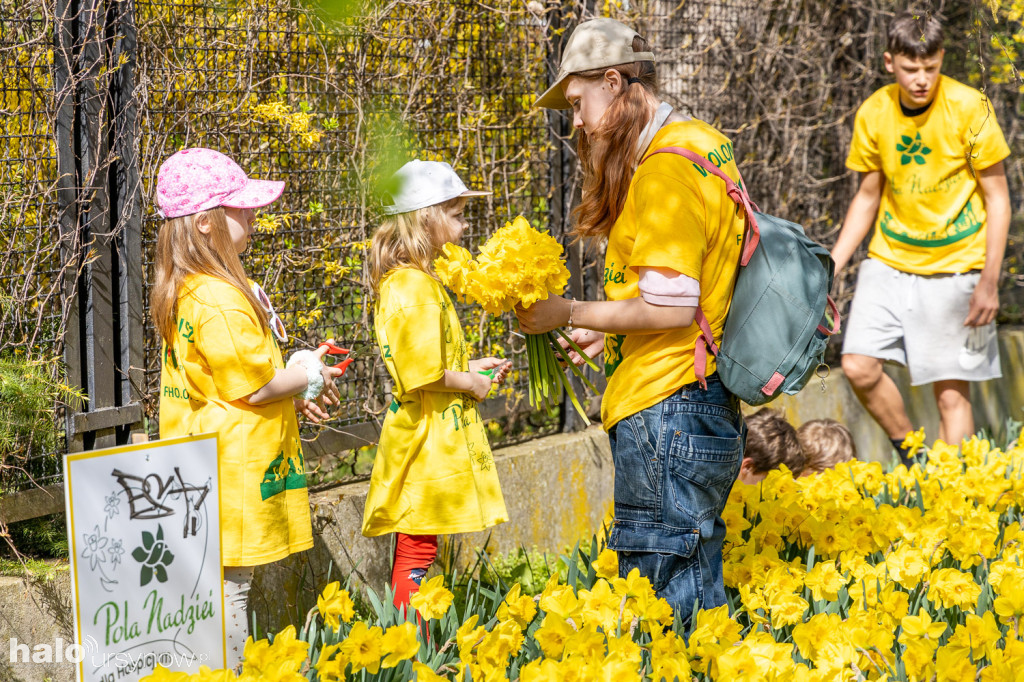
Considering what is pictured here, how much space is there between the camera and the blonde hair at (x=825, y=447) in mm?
4246

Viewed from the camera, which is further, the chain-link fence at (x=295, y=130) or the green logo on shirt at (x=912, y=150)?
the green logo on shirt at (x=912, y=150)

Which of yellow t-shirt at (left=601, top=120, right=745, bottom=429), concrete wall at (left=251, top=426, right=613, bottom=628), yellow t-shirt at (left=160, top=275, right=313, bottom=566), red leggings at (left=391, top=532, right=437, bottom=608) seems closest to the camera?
yellow t-shirt at (left=601, top=120, right=745, bottom=429)

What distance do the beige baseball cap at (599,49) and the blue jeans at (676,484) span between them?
0.78m

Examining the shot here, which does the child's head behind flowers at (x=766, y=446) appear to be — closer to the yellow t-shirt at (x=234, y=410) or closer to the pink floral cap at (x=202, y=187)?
the yellow t-shirt at (x=234, y=410)

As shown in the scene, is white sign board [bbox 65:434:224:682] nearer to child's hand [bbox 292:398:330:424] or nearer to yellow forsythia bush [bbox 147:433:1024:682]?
yellow forsythia bush [bbox 147:433:1024:682]

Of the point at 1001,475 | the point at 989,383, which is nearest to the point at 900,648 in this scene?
the point at 1001,475

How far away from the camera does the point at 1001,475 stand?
364 centimetres

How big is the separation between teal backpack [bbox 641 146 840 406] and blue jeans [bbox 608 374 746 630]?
0.24 feet

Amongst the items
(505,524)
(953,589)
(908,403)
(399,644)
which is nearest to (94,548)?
(399,644)

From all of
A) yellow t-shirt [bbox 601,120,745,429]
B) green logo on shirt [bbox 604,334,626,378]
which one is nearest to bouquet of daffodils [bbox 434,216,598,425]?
yellow t-shirt [bbox 601,120,745,429]

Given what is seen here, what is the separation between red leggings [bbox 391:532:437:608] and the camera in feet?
10.3

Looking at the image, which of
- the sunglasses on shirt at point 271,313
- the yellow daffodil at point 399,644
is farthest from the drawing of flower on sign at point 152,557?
the sunglasses on shirt at point 271,313

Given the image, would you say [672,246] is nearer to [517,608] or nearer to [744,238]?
[744,238]

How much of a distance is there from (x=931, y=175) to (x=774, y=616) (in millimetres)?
2810
